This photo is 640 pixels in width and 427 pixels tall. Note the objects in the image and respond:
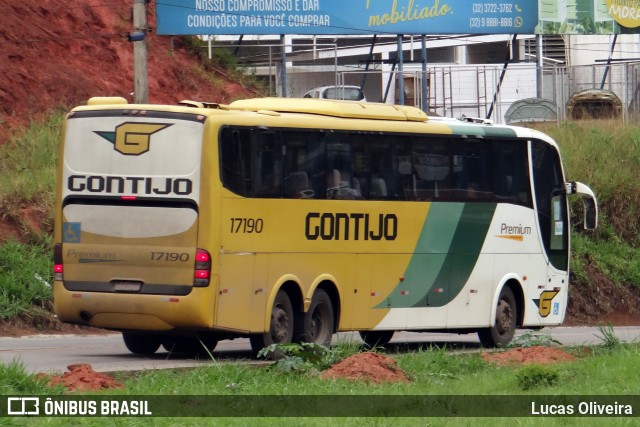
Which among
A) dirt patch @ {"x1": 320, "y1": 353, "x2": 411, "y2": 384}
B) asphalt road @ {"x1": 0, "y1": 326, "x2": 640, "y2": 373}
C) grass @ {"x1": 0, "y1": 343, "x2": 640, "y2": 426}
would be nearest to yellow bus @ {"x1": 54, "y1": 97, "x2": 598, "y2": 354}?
asphalt road @ {"x1": 0, "y1": 326, "x2": 640, "y2": 373}

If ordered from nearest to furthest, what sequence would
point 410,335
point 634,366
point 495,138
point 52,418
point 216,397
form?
Result: point 52,418 < point 216,397 < point 634,366 < point 495,138 < point 410,335

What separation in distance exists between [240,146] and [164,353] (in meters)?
3.63

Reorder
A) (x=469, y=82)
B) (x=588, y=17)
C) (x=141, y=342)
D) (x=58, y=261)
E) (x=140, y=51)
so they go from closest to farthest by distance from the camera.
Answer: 1. (x=58, y=261)
2. (x=141, y=342)
3. (x=140, y=51)
4. (x=588, y=17)
5. (x=469, y=82)

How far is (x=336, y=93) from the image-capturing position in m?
38.1

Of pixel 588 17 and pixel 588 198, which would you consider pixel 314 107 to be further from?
pixel 588 17

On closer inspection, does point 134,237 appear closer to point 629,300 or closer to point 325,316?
point 325,316

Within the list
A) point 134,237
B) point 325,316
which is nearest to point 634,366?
point 325,316

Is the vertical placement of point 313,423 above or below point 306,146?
below

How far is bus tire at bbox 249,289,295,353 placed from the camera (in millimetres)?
16422

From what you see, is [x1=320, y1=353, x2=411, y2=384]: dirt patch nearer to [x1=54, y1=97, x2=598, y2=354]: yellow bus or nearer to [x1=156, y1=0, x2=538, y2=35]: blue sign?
[x1=54, y1=97, x2=598, y2=354]: yellow bus

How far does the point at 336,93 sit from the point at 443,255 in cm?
1939

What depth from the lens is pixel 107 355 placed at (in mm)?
17375

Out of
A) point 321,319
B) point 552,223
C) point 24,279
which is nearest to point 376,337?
point 321,319

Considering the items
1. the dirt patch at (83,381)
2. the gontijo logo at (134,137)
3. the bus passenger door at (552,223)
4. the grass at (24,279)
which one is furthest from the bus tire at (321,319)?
the grass at (24,279)
